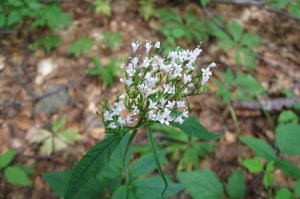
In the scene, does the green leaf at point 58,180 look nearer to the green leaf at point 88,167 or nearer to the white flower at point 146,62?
the green leaf at point 88,167

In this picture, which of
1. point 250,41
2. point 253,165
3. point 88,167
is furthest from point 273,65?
point 88,167

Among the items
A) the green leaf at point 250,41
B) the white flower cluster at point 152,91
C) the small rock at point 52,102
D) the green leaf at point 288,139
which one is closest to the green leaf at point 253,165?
the green leaf at point 288,139

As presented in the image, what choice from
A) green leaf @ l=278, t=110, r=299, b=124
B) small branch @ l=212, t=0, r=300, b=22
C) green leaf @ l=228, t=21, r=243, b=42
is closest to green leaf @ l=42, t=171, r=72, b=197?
green leaf @ l=278, t=110, r=299, b=124

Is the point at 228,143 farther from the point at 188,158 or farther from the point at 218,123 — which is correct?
the point at 188,158

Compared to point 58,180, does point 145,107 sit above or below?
above

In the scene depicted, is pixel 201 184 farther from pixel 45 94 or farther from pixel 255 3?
pixel 255 3

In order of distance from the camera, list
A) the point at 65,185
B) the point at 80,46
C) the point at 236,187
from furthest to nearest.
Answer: the point at 80,46 < the point at 236,187 < the point at 65,185
